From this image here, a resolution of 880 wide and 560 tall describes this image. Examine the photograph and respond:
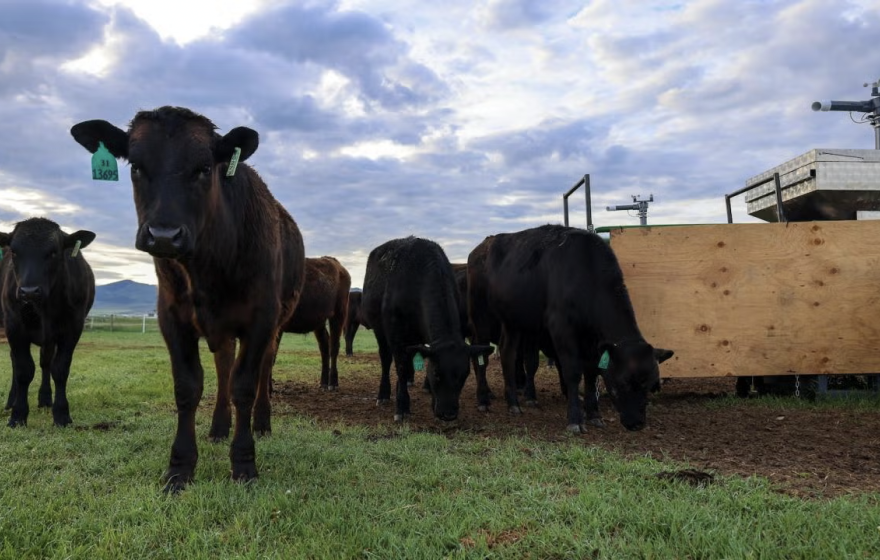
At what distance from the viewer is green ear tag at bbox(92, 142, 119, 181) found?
4.32 metres

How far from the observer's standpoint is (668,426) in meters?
6.57

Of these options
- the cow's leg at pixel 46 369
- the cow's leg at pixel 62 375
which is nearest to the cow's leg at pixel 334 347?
the cow's leg at pixel 46 369

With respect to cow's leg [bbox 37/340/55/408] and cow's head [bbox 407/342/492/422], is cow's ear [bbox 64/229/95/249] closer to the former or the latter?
cow's leg [bbox 37/340/55/408]

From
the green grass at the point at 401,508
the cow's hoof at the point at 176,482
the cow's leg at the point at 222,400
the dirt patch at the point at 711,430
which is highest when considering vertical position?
the cow's leg at the point at 222,400

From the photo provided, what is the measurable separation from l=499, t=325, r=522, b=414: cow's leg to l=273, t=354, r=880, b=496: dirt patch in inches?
7.3

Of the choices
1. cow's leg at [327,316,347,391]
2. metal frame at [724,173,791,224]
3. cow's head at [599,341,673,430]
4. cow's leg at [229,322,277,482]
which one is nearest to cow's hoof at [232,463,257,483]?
cow's leg at [229,322,277,482]

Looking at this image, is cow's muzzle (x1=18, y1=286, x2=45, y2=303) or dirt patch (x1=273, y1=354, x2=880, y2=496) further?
cow's muzzle (x1=18, y1=286, x2=45, y2=303)

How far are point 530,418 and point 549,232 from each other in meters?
2.53

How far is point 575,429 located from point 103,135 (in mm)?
5007

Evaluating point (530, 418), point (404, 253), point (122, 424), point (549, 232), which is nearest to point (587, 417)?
point (530, 418)

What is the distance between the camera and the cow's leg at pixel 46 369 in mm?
6959

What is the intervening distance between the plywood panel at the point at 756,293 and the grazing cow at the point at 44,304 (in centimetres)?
686

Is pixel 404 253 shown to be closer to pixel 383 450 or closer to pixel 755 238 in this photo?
pixel 383 450

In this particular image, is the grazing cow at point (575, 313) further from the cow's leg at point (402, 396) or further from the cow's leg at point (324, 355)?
the cow's leg at point (324, 355)
